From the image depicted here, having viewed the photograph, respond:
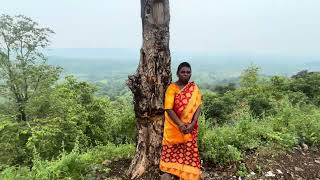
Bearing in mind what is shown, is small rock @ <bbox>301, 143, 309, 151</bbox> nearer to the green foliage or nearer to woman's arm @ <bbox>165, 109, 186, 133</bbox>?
the green foliage

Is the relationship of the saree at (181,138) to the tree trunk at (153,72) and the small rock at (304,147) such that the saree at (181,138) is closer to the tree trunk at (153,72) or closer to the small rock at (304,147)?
the tree trunk at (153,72)

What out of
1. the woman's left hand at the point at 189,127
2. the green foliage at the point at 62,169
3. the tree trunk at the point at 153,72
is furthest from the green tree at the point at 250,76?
the woman's left hand at the point at 189,127

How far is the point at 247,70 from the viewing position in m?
66.4

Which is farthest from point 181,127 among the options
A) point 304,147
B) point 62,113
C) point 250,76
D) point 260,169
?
point 250,76

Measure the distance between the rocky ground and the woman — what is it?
637 mm

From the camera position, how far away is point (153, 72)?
19.4 feet

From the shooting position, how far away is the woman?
5363mm

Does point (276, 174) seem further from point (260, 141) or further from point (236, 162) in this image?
point (260, 141)

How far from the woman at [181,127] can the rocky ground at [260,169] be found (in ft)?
2.09

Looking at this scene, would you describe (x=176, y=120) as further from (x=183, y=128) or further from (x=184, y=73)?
(x=184, y=73)

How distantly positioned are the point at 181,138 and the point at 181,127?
0.22m

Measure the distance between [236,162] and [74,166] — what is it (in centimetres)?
241

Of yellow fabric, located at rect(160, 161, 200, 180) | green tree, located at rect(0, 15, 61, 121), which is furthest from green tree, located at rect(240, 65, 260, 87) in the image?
yellow fabric, located at rect(160, 161, 200, 180)

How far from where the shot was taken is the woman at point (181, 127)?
5363mm
